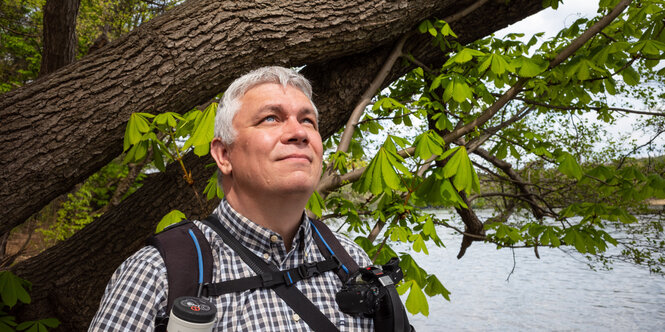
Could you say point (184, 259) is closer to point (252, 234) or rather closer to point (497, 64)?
point (252, 234)

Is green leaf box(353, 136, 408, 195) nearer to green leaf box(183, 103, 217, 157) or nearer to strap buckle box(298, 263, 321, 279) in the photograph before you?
green leaf box(183, 103, 217, 157)

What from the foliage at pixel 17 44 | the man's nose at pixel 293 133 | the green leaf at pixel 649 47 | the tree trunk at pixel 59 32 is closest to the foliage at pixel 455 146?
the green leaf at pixel 649 47

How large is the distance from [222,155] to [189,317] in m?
0.58

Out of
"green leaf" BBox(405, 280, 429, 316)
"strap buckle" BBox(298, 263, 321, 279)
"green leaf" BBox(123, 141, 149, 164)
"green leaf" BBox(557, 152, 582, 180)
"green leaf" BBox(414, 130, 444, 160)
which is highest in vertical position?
"green leaf" BBox(557, 152, 582, 180)

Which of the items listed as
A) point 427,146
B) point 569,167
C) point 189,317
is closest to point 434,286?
point 427,146

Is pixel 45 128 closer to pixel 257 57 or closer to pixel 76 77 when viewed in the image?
pixel 76 77

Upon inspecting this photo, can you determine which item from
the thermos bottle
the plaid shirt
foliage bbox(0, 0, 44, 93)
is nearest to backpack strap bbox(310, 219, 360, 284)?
the plaid shirt

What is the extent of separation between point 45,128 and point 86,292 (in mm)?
1099

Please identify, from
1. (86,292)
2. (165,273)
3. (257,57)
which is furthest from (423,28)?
(86,292)

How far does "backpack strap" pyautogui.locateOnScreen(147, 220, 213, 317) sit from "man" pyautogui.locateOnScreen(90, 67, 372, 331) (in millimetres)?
28

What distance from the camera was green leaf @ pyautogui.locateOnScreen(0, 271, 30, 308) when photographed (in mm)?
2553

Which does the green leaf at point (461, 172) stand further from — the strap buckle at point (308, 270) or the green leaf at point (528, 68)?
the strap buckle at point (308, 270)

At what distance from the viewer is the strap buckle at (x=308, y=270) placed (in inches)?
49.6

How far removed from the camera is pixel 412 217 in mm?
2648
